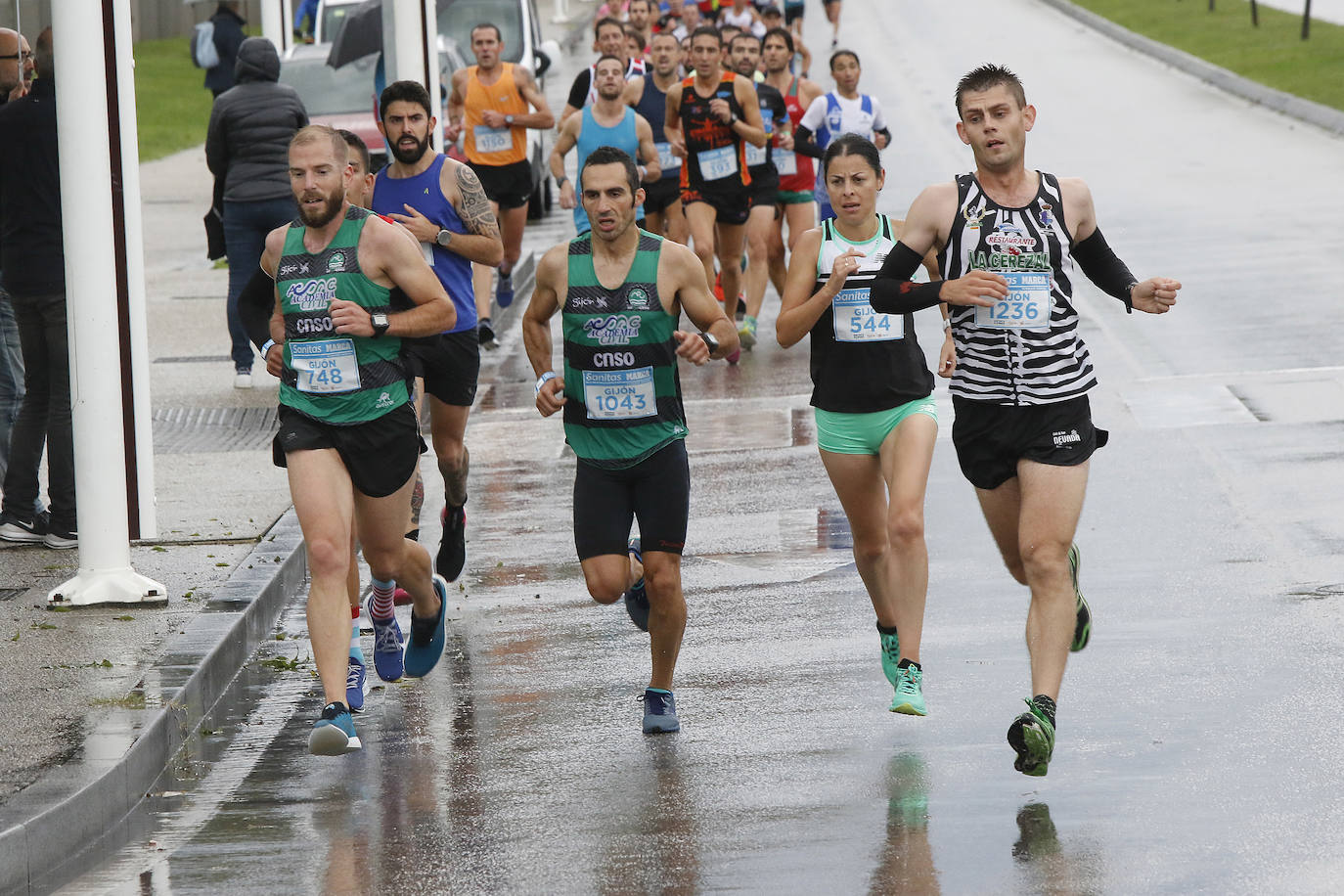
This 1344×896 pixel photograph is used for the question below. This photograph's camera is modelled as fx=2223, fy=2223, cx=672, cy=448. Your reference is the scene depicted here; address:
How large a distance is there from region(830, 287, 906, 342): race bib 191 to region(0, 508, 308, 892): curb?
257cm

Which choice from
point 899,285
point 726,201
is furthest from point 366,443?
point 726,201

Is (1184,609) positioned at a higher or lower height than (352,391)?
lower

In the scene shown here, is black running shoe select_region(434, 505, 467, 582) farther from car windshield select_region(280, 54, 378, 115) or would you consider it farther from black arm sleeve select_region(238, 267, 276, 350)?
car windshield select_region(280, 54, 378, 115)

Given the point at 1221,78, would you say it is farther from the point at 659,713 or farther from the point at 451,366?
the point at 659,713

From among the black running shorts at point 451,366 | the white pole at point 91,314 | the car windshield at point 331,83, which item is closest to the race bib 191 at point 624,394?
the black running shorts at point 451,366

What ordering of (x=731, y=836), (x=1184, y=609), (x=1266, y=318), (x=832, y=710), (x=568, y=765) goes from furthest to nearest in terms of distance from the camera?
(x=1266, y=318)
(x=1184, y=609)
(x=832, y=710)
(x=568, y=765)
(x=731, y=836)

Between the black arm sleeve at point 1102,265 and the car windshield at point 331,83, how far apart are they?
1586 cm

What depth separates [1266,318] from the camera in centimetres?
1584

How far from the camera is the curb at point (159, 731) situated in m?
5.98

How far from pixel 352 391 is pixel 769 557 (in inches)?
126

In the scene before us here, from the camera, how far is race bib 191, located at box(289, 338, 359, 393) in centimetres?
741

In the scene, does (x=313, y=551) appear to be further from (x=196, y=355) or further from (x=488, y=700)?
(x=196, y=355)

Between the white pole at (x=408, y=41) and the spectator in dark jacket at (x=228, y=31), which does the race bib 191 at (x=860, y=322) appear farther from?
the spectator in dark jacket at (x=228, y=31)

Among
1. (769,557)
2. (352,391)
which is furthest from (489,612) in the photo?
(352,391)
